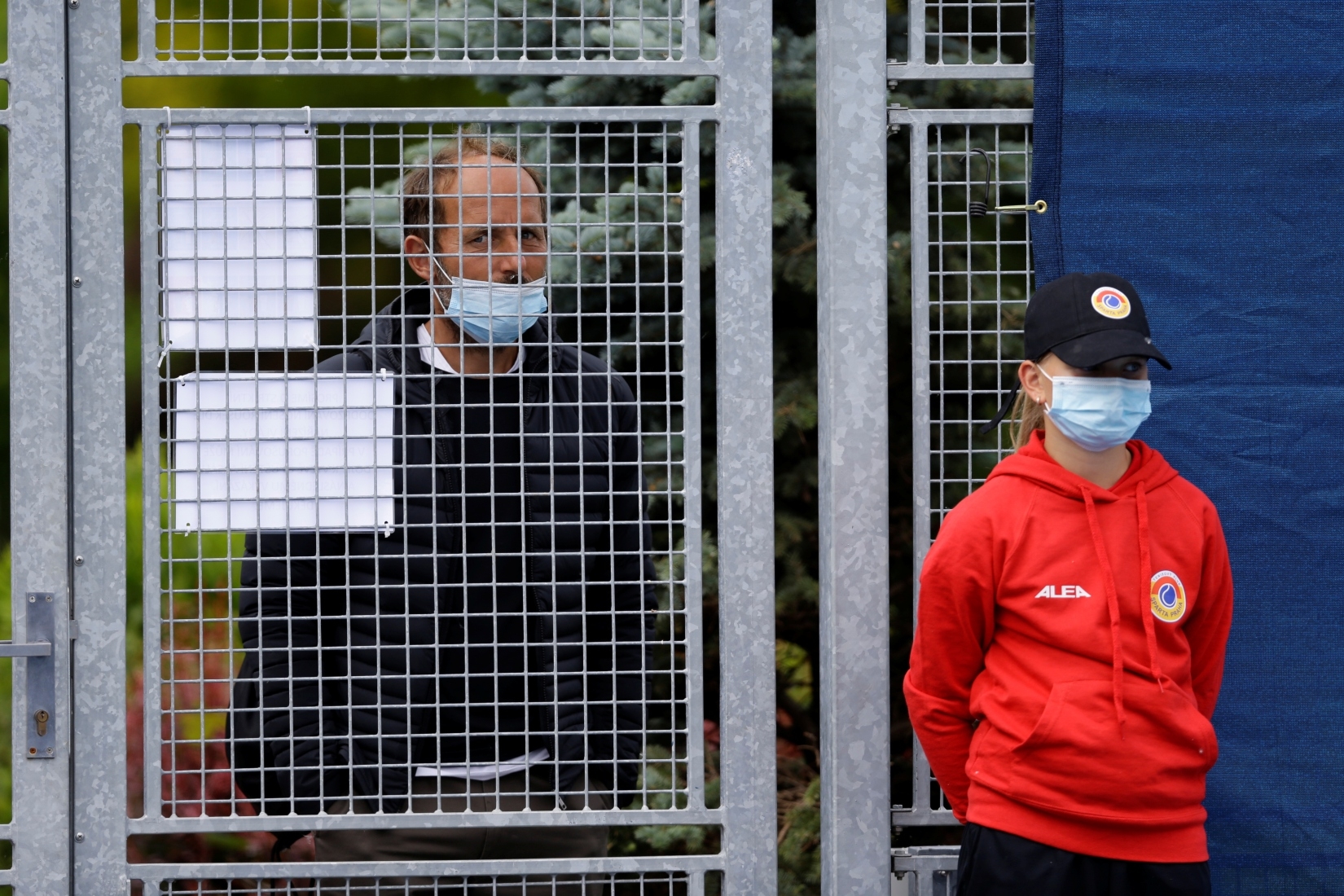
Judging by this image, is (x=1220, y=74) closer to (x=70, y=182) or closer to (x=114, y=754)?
(x=70, y=182)

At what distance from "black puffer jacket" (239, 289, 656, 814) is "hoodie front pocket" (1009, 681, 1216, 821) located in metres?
0.88

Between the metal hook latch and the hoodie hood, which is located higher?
the metal hook latch

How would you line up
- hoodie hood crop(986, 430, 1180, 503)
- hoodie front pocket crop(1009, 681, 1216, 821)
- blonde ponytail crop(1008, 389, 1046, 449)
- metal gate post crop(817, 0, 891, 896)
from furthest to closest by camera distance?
metal gate post crop(817, 0, 891, 896) < blonde ponytail crop(1008, 389, 1046, 449) < hoodie hood crop(986, 430, 1180, 503) < hoodie front pocket crop(1009, 681, 1216, 821)

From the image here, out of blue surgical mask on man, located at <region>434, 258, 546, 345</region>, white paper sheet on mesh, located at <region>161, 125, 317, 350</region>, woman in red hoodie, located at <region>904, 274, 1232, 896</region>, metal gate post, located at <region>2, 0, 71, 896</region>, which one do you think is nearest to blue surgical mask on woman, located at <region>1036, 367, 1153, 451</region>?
woman in red hoodie, located at <region>904, 274, 1232, 896</region>

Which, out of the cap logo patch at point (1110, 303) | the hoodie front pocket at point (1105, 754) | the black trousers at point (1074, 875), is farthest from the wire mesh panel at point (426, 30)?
the black trousers at point (1074, 875)

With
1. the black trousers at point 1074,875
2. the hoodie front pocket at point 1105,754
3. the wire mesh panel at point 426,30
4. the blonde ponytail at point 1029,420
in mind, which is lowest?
the black trousers at point 1074,875

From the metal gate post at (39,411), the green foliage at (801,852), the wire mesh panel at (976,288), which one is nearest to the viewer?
the metal gate post at (39,411)

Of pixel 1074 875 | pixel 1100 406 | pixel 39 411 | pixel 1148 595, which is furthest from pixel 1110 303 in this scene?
pixel 39 411

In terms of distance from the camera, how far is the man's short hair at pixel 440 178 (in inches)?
110

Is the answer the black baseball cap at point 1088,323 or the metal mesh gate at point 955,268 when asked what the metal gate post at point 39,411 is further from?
the black baseball cap at point 1088,323

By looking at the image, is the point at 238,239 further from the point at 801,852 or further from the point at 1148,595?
the point at 801,852

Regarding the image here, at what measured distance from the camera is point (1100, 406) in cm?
241

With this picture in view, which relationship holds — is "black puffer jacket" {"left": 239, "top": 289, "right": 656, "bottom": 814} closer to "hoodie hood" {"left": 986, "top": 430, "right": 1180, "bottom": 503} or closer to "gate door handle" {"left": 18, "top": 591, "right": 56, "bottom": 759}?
"gate door handle" {"left": 18, "top": 591, "right": 56, "bottom": 759}

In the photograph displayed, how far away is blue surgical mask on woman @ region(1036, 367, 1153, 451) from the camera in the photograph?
2408mm
